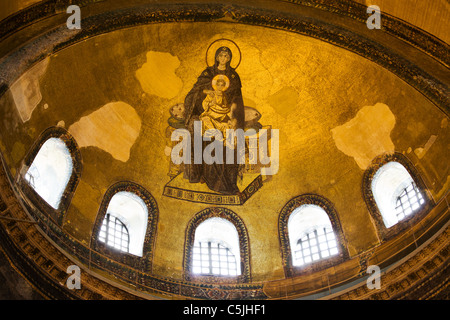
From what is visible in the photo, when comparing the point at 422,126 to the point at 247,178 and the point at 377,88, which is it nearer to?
the point at 377,88

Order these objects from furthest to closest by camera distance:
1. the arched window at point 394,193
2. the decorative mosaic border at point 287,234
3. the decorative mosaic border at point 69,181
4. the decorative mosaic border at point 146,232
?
the decorative mosaic border at point 287,234 → the arched window at point 394,193 → the decorative mosaic border at point 146,232 → the decorative mosaic border at point 69,181

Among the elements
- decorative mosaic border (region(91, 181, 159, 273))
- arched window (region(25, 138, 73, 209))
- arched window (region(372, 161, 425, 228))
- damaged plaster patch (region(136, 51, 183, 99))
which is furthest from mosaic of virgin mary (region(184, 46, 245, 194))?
arched window (region(372, 161, 425, 228))

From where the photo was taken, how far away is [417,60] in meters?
15.9

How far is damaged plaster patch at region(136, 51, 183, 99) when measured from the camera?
690 inches

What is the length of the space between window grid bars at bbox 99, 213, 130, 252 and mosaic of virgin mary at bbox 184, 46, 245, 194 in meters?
2.25

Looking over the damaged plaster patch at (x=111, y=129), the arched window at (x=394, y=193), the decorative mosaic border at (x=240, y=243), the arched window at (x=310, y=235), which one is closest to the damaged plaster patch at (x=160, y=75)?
the damaged plaster patch at (x=111, y=129)

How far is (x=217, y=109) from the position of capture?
723 inches

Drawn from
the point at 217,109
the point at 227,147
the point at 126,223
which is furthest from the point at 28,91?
the point at 227,147

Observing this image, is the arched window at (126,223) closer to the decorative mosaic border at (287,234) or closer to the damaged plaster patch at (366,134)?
the decorative mosaic border at (287,234)

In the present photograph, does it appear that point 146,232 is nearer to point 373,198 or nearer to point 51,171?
point 51,171

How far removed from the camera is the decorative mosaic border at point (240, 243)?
54.1ft

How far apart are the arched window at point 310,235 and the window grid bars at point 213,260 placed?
163cm
